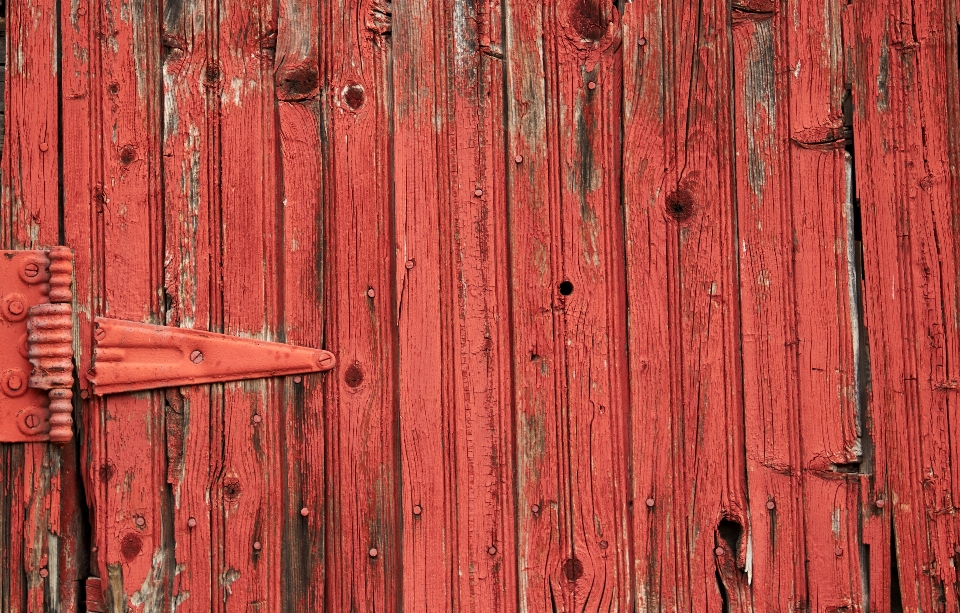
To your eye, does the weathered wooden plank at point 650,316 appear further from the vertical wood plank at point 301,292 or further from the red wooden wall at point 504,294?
the vertical wood plank at point 301,292

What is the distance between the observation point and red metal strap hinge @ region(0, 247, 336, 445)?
2.21 metres

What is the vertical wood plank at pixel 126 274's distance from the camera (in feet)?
7.32

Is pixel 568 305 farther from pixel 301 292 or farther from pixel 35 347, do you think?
pixel 35 347

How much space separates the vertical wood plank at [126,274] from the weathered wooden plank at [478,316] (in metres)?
0.72

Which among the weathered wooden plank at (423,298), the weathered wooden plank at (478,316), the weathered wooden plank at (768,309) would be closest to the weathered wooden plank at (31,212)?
the weathered wooden plank at (423,298)

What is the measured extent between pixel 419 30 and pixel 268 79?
413 millimetres

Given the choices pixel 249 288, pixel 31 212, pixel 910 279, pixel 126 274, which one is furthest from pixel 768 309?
pixel 31 212

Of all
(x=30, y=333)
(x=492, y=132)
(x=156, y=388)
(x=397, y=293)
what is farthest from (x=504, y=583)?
(x=30, y=333)

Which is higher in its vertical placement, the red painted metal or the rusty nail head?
the red painted metal

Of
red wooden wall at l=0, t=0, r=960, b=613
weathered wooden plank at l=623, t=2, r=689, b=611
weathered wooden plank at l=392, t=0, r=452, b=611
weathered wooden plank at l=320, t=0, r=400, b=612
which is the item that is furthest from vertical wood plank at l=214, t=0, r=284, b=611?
weathered wooden plank at l=623, t=2, r=689, b=611

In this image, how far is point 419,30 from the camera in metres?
2.34

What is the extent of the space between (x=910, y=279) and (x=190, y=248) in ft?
6.03

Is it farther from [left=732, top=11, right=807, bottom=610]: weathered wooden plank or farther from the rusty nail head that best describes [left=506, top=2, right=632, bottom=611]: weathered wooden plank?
the rusty nail head

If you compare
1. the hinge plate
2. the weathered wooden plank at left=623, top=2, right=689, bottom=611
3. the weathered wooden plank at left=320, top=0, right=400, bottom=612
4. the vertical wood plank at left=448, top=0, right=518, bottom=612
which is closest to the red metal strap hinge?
the hinge plate
